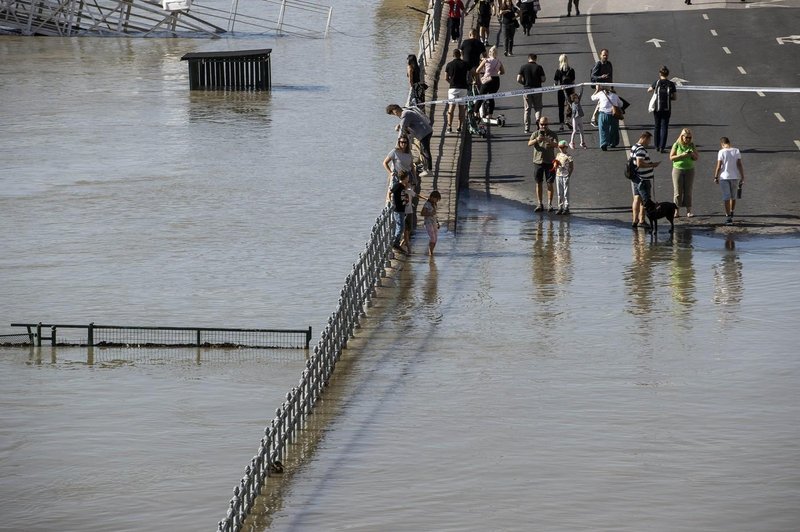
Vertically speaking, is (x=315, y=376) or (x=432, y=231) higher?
(x=432, y=231)

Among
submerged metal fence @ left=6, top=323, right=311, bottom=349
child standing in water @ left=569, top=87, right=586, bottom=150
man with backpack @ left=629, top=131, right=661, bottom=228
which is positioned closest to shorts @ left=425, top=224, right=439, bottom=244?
man with backpack @ left=629, top=131, right=661, bottom=228

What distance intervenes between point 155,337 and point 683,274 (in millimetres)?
6921

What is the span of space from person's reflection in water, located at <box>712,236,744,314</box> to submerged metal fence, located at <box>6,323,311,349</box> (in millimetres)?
5003

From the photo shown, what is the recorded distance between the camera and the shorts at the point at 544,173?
25.6 m

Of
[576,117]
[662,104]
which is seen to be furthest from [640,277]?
[576,117]

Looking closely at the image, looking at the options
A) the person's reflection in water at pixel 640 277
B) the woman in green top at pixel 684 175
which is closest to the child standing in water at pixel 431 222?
the person's reflection in water at pixel 640 277

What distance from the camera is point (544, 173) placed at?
25734mm

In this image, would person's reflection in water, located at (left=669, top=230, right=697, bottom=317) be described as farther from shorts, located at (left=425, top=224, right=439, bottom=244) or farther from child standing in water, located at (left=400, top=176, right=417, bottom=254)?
child standing in water, located at (left=400, top=176, right=417, bottom=254)

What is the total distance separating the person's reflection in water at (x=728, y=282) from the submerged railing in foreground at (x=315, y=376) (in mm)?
4141

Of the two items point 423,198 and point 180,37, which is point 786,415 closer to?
point 423,198

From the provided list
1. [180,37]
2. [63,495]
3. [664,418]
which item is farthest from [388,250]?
[180,37]

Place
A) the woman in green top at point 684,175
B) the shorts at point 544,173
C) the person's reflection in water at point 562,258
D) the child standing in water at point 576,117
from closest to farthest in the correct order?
the person's reflection in water at point 562,258 → the woman in green top at point 684,175 → the shorts at point 544,173 → the child standing in water at point 576,117

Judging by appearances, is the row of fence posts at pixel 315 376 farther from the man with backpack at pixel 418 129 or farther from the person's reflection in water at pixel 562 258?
the man with backpack at pixel 418 129

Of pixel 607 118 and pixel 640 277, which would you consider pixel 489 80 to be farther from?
pixel 640 277
